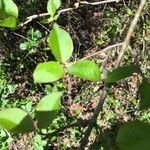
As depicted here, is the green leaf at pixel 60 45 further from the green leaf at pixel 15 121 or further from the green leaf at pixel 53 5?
the green leaf at pixel 53 5

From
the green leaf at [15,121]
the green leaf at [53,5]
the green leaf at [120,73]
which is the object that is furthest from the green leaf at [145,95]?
the green leaf at [53,5]

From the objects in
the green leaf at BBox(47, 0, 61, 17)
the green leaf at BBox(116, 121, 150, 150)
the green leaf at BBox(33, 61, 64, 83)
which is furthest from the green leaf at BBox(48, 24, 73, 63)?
the green leaf at BBox(47, 0, 61, 17)

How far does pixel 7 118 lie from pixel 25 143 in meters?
2.97

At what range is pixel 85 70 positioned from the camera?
423mm

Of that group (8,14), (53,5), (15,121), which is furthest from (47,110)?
(53,5)

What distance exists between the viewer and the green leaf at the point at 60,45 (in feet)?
1.42

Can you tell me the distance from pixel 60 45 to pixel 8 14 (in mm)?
90

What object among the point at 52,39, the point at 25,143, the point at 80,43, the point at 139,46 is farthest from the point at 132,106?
the point at 52,39

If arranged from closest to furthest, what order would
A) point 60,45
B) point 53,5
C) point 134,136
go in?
1. point 134,136
2. point 60,45
3. point 53,5

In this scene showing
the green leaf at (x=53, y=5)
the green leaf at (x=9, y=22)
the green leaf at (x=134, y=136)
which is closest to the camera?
the green leaf at (x=134, y=136)

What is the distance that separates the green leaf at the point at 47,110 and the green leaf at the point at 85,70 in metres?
0.03

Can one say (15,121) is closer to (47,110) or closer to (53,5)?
(47,110)

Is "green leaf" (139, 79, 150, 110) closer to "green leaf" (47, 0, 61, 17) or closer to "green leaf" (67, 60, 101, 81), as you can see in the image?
"green leaf" (67, 60, 101, 81)

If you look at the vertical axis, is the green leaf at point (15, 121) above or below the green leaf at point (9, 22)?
below
